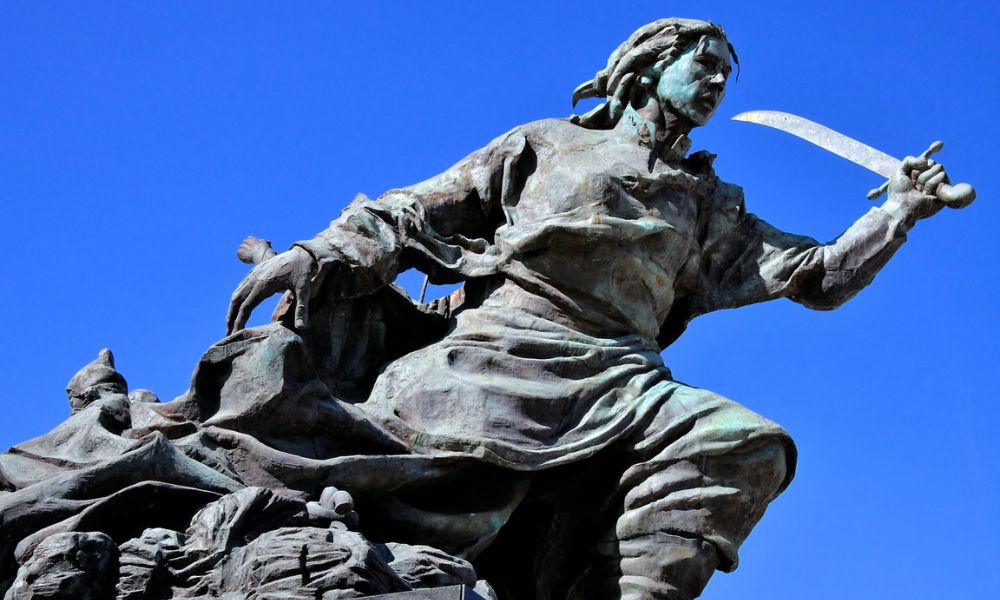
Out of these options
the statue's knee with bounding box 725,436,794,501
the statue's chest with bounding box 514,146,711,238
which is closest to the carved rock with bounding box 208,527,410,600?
the statue's knee with bounding box 725,436,794,501

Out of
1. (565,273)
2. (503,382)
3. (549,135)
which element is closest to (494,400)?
(503,382)

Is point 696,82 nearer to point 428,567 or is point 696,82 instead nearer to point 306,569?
point 428,567

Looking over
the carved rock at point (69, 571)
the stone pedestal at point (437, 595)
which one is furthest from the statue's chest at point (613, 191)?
the carved rock at point (69, 571)

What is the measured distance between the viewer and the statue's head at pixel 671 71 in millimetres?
10500

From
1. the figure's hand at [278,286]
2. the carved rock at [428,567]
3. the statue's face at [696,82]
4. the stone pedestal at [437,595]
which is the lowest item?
the stone pedestal at [437,595]

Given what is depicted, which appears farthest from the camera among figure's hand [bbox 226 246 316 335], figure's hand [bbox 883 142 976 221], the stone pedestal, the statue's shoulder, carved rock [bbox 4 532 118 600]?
the statue's shoulder

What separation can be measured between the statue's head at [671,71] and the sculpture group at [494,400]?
0.5 inches

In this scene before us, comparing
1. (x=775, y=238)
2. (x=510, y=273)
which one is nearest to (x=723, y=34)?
(x=775, y=238)

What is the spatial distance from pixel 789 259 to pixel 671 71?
45.7 inches

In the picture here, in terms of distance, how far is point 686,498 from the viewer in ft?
30.6

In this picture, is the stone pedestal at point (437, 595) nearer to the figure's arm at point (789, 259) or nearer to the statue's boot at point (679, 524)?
the statue's boot at point (679, 524)

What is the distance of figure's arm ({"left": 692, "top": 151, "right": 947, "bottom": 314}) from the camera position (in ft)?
34.4

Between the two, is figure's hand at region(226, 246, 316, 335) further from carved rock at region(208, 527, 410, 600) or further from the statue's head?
the statue's head

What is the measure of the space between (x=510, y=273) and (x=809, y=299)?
1.72 meters
